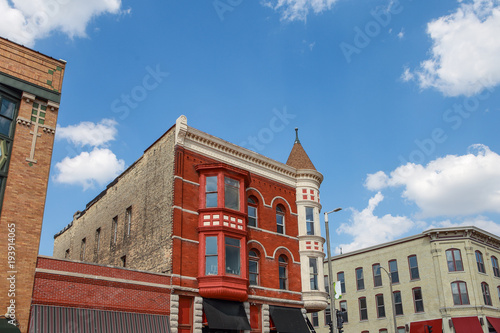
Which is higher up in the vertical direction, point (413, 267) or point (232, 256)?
point (413, 267)

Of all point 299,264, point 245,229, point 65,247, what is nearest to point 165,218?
point 245,229

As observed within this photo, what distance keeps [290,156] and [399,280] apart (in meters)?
20.2

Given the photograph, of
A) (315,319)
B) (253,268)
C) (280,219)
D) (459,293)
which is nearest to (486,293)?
(459,293)

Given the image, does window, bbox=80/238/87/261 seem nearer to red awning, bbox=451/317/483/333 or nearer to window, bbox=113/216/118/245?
window, bbox=113/216/118/245

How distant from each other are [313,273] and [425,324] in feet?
57.9

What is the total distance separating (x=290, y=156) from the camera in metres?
35.7

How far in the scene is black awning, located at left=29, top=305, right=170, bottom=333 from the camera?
62.3ft

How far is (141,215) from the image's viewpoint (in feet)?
94.4

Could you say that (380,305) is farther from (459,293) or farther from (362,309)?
(459,293)

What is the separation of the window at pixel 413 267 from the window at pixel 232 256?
2552cm

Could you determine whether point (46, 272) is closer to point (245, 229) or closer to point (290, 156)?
point (245, 229)

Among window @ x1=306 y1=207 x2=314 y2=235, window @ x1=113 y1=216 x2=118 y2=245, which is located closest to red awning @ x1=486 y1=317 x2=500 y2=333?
window @ x1=306 y1=207 x2=314 y2=235

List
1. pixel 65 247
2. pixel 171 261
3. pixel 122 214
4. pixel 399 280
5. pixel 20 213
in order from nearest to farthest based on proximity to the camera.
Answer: pixel 20 213, pixel 171 261, pixel 122 214, pixel 65 247, pixel 399 280

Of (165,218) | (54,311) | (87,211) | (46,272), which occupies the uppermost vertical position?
(87,211)
